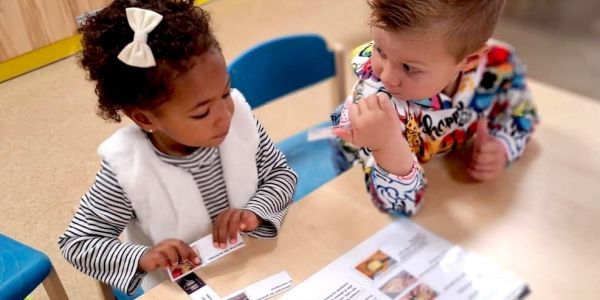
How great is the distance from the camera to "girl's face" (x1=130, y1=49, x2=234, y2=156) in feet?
2.53

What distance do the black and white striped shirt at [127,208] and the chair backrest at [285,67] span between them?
18cm

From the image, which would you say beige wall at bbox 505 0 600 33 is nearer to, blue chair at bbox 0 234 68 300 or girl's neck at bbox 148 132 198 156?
girl's neck at bbox 148 132 198 156

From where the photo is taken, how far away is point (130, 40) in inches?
28.2

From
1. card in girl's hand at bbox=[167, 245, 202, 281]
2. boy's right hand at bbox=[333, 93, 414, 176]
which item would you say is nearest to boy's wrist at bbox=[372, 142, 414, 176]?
boy's right hand at bbox=[333, 93, 414, 176]

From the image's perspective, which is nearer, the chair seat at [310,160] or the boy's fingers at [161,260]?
the boy's fingers at [161,260]

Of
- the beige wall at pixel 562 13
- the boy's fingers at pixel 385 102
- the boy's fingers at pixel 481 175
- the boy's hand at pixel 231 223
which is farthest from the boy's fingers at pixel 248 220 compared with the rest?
the beige wall at pixel 562 13

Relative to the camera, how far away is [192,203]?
3.25 feet

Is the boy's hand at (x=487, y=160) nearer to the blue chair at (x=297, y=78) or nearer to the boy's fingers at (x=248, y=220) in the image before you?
the blue chair at (x=297, y=78)

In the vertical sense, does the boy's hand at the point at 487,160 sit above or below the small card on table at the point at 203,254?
below

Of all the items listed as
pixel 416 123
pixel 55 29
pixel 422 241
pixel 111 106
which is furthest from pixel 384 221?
pixel 55 29

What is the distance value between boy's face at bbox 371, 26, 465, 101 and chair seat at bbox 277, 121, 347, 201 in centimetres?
35

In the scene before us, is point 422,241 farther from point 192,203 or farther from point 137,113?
point 137,113

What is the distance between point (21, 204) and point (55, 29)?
23cm

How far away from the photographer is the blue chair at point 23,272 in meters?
0.80
